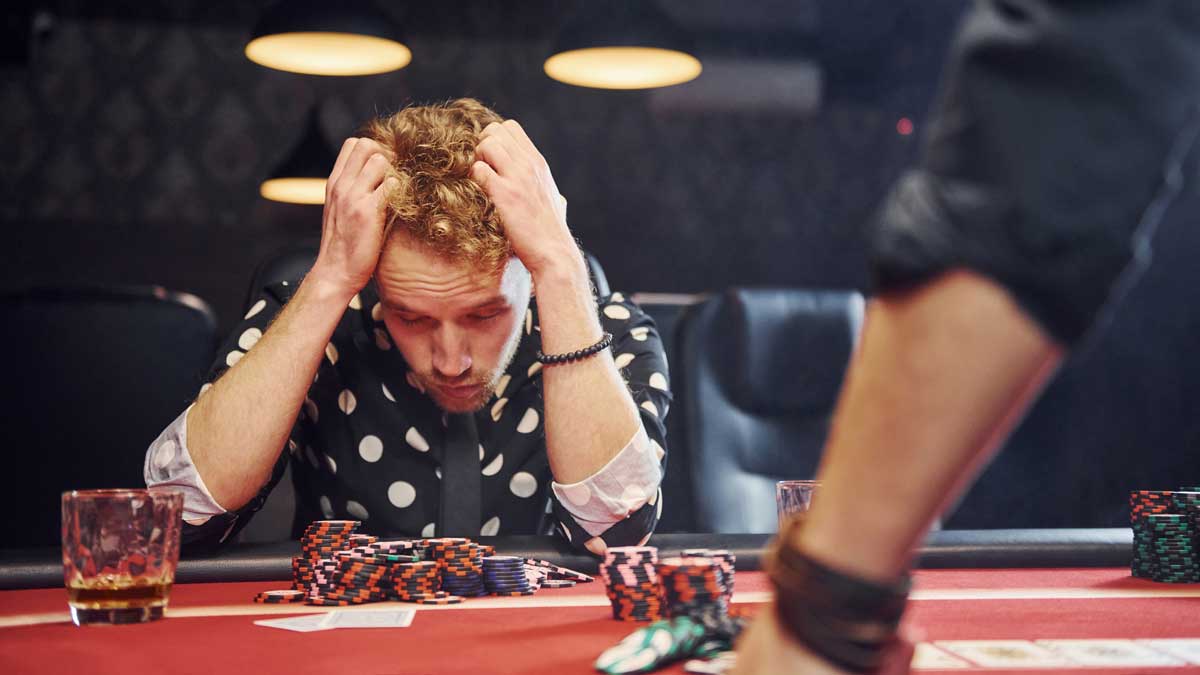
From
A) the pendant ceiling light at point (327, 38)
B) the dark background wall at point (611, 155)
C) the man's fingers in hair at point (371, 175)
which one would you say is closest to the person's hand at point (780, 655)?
the man's fingers in hair at point (371, 175)

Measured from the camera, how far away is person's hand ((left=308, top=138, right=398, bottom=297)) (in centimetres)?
172

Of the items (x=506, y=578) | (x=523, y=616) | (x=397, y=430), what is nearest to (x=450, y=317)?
(x=397, y=430)

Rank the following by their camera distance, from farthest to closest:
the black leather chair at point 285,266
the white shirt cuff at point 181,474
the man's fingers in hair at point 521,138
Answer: the black leather chair at point 285,266 < the man's fingers in hair at point 521,138 < the white shirt cuff at point 181,474

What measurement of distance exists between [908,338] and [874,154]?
280 inches

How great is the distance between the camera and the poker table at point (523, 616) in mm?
883

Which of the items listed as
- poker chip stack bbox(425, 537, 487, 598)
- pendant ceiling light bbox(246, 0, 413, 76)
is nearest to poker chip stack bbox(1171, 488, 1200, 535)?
poker chip stack bbox(425, 537, 487, 598)

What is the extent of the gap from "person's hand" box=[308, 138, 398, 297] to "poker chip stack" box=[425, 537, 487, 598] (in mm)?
619

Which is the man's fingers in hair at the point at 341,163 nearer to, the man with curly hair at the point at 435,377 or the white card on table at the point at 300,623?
the man with curly hair at the point at 435,377

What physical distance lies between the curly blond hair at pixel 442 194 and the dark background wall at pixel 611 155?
A: 12.7 feet

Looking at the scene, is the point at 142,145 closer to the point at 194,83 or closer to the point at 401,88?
the point at 194,83

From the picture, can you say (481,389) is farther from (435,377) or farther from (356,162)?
(356,162)

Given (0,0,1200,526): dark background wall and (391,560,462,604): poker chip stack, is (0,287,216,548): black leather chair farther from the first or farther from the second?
(0,0,1200,526): dark background wall

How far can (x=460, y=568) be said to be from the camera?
1230 mm

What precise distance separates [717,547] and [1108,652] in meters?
0.73
